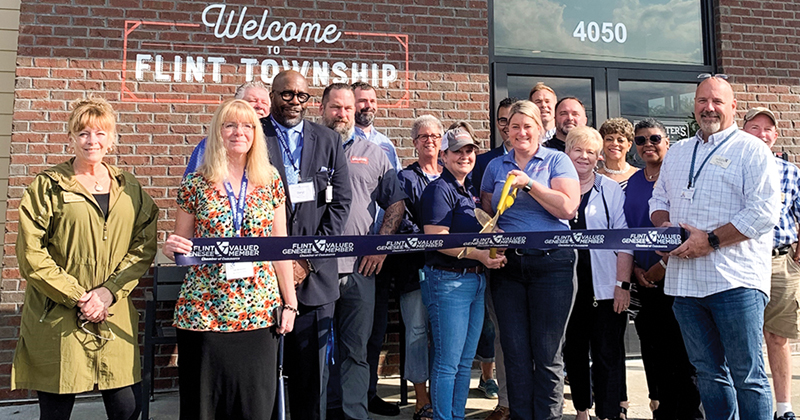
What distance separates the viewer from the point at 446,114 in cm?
568

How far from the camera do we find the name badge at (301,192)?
353cm

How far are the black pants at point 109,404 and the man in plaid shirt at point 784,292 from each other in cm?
403

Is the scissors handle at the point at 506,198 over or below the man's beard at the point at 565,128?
below

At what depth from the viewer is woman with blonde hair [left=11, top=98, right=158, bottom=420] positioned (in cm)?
310

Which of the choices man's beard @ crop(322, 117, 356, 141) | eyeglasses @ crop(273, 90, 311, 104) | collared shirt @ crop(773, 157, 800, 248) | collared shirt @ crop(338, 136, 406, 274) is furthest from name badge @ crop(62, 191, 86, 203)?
collared shirt @ crop(773, 157, 800, 248)

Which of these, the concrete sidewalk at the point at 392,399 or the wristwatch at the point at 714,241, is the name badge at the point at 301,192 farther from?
the wristwatch at the point at 714,241

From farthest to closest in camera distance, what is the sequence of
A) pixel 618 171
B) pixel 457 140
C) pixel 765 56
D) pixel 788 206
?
pixel 765 56 → pixel 618 171 → pixel 788 206 → pixel 457 140

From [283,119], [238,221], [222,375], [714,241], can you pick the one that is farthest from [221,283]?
[714,241]

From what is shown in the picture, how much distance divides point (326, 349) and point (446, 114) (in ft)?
9.37

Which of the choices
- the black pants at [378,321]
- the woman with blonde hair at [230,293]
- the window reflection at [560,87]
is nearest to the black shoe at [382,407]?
the black pants at [378,321]

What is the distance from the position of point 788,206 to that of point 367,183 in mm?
2853

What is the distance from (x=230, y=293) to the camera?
298 cm

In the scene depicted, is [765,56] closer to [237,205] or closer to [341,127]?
[341,127]

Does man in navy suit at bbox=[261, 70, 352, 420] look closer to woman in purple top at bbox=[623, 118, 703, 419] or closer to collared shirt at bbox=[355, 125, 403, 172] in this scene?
collared shirt at bbox=[355, 125, 403, 172]
